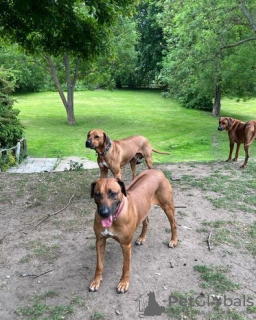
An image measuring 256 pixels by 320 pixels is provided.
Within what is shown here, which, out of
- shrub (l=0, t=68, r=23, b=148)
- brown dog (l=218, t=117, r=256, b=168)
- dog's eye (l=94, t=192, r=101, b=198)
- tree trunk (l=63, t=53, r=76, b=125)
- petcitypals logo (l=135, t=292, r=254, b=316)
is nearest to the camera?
dog's eye (l=94, t=192, r=101, b=198)

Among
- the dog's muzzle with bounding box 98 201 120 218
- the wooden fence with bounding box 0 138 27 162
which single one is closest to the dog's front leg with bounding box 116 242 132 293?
the dog's muzzle with bounding box 98 201 120 218

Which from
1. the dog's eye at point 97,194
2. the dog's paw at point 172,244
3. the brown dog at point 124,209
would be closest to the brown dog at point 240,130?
the dog's paw at point 172,244

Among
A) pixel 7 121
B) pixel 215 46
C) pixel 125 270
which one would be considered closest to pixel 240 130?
pixel 125 270

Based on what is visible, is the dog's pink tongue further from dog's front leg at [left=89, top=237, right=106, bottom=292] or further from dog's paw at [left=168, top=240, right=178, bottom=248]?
dog's paw at [left=168, top=240, right=178, bottom=248]

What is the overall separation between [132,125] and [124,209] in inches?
858

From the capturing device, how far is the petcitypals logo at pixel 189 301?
367 cm

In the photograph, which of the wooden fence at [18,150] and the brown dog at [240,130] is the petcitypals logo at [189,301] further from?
the wooden fence at [18,150]

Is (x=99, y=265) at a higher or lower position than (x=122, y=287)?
higher

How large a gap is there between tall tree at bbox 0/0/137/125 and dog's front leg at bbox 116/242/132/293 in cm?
477

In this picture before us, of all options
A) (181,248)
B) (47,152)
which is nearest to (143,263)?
(181,248)

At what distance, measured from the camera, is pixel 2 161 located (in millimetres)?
12750

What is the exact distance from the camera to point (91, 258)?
4.62 m

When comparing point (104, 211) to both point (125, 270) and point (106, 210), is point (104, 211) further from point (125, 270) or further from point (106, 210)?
point (125, 270)

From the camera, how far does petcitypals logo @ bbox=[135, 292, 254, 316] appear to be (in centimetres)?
367
